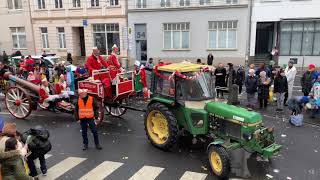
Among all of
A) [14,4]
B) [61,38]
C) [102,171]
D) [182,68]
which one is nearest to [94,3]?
[61,38]

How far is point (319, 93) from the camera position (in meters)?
10.9

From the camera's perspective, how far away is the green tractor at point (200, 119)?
6941mm

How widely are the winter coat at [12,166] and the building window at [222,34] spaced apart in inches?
856

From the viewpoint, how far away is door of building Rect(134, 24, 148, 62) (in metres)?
27.8

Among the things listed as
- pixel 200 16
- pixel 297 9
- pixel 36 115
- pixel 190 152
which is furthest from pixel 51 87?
pixel 297 9

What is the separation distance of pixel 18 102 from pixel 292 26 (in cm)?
1995

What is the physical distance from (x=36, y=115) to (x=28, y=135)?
5.89 m

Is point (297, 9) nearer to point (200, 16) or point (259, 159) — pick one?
point (200, 16)

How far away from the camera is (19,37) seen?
33625 millimetres

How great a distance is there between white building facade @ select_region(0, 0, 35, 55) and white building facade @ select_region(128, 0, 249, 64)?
11.8 m

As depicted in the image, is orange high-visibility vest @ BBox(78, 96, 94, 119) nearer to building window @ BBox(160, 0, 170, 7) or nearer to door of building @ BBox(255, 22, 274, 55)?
building window @ BBox(160, 0, 170, 7)

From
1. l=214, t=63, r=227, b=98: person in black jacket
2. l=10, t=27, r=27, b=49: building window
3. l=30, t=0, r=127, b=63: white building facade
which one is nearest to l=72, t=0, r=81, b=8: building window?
l=30, t=0, r=127, b=63: white building facade

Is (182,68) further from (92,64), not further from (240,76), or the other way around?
(240,76)

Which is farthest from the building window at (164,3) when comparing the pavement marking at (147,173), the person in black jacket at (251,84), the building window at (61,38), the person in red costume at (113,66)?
the pavement marking at (147,173)
